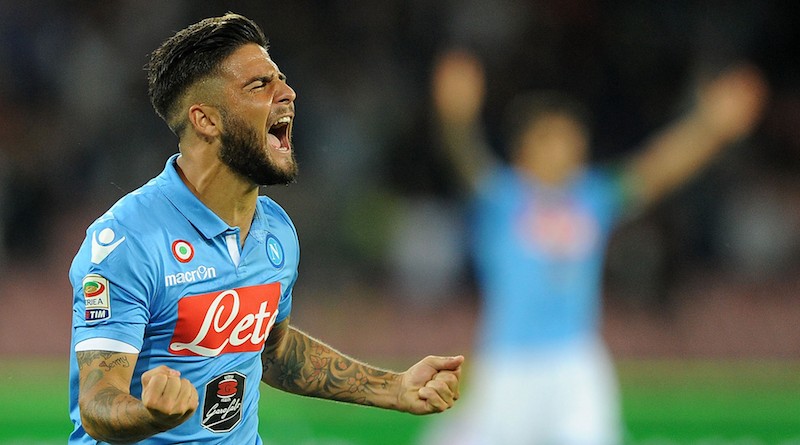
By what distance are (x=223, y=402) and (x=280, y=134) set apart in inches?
33.6

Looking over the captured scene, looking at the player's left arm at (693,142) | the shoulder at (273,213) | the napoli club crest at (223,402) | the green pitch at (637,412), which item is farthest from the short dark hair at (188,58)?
the green pitch at (637,412)

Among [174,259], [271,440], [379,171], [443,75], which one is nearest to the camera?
[174,259]

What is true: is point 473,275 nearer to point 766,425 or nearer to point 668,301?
point 668,301

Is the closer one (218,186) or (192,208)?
(192,208)

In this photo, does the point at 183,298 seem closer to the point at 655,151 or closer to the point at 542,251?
the point at 542,251

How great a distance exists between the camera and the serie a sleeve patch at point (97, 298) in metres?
3.39

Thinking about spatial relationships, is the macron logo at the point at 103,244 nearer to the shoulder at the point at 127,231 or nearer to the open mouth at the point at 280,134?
the shoulder at the point at 127,231

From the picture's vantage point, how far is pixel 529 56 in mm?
15086

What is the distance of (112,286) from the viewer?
3410 mm

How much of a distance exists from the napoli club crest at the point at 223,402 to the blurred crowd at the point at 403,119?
9.62m

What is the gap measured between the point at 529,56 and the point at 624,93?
1.20 m

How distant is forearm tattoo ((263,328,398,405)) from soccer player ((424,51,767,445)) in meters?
3.06

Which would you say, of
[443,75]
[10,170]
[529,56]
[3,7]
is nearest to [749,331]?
[529,56]

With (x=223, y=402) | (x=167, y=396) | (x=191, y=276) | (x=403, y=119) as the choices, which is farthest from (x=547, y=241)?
(x=403, y=119)
